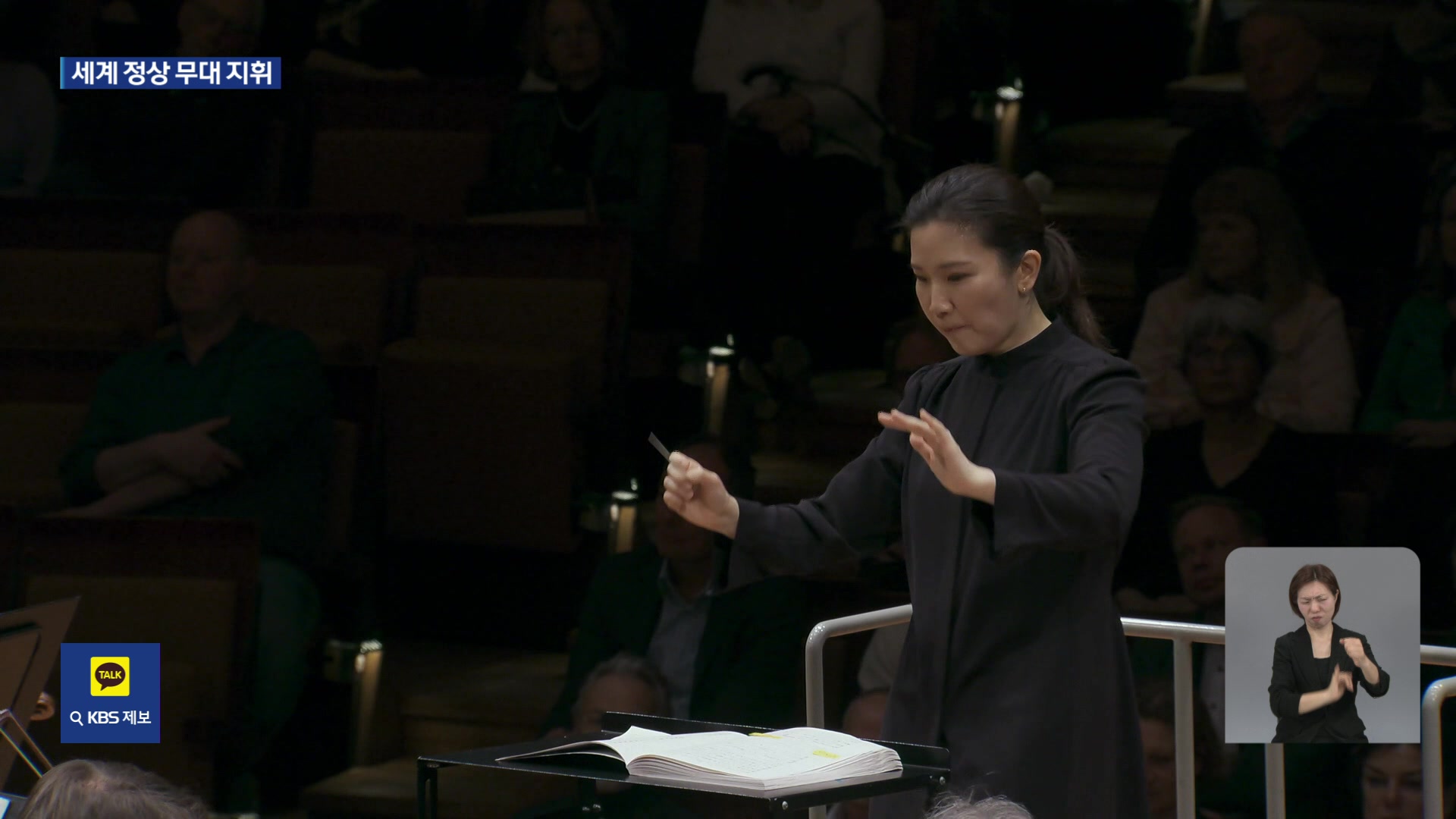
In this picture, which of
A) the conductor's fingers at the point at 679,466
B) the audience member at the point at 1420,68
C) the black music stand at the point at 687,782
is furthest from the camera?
the audience member at the point at 1420,68

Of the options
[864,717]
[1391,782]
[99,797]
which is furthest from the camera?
[864,717]

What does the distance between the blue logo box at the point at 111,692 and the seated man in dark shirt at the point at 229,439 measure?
0.20 metres

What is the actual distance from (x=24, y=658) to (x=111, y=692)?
132cm

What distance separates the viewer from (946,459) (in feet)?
4.36

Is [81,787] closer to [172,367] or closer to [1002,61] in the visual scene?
[172,367]

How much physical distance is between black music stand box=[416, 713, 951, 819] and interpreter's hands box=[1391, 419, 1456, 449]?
1.80 m

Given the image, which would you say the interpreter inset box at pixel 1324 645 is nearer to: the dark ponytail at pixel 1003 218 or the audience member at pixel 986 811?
the dark ponytail at pixel 1003 218

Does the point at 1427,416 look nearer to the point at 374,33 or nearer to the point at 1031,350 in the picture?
the point at 1031,350

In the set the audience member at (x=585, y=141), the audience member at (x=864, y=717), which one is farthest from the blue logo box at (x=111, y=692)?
the audience member at (x=585, y=141)

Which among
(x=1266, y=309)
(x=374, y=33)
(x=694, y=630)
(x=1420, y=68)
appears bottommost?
(x=694, y=630)

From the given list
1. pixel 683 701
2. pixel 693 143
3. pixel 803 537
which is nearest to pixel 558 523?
pixel 683 701

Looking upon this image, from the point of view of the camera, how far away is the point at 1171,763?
8.21ft

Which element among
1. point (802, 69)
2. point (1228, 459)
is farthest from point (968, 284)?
point (802, 69)

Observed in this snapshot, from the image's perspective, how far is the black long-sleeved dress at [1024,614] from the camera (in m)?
1.48
